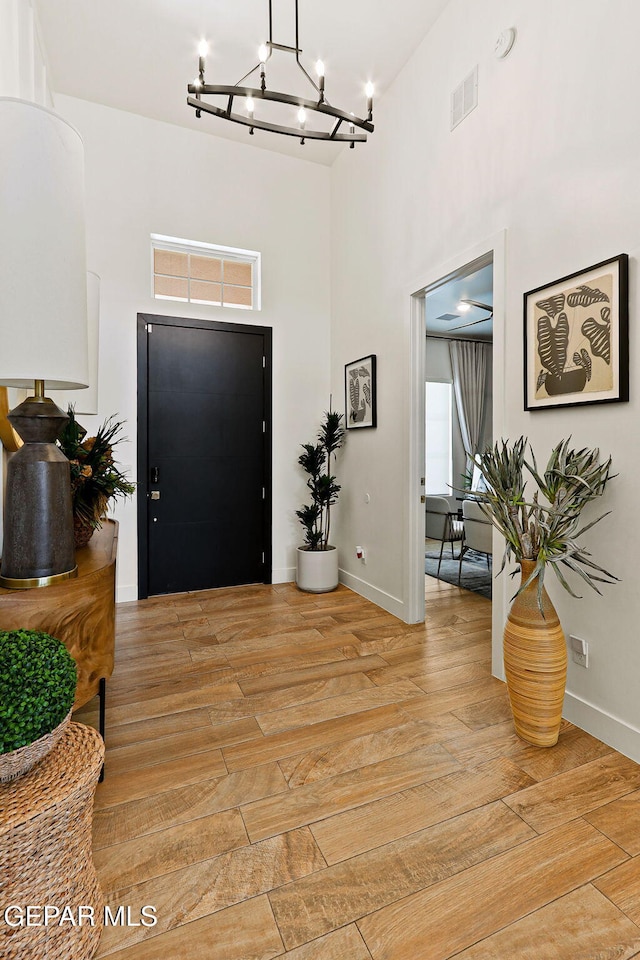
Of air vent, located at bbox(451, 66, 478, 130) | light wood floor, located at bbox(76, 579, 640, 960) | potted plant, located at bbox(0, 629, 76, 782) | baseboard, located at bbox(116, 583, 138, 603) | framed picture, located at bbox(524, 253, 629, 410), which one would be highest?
air vent, located at bbox(451, 66, 478, 130)

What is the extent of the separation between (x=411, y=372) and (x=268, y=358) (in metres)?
1.54

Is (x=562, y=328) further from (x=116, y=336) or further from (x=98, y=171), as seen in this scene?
(x=98, y=171)

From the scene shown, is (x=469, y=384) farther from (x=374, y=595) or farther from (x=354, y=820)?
(x=354, y=820)

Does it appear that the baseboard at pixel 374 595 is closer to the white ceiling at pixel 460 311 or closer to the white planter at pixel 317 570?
the white planter at pixel 317 570

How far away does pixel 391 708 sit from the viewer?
2.30m

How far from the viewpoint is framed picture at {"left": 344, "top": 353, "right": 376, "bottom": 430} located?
3891mm

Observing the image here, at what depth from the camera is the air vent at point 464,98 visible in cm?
271

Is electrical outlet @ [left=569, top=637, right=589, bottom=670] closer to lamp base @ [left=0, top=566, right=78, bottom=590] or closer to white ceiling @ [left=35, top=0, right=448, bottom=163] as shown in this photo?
lamp base @ [left=0, top=566, right=78, bottom=590]

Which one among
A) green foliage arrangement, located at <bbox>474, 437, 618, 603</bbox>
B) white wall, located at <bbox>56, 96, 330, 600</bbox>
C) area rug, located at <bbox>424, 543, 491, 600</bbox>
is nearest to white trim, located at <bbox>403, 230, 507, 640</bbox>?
green foliage arrangement, located at <bbox>474, 437, 618, 603</bbox>

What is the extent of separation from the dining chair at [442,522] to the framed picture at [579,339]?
123 inches

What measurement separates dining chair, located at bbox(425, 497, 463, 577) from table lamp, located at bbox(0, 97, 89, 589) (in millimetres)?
4307

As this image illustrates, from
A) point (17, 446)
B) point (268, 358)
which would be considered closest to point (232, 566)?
point (268, 358)

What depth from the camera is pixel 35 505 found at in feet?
5.03

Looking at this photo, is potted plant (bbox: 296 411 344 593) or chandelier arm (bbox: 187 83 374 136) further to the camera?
potted plant (bbox: 296 411 344 593)
